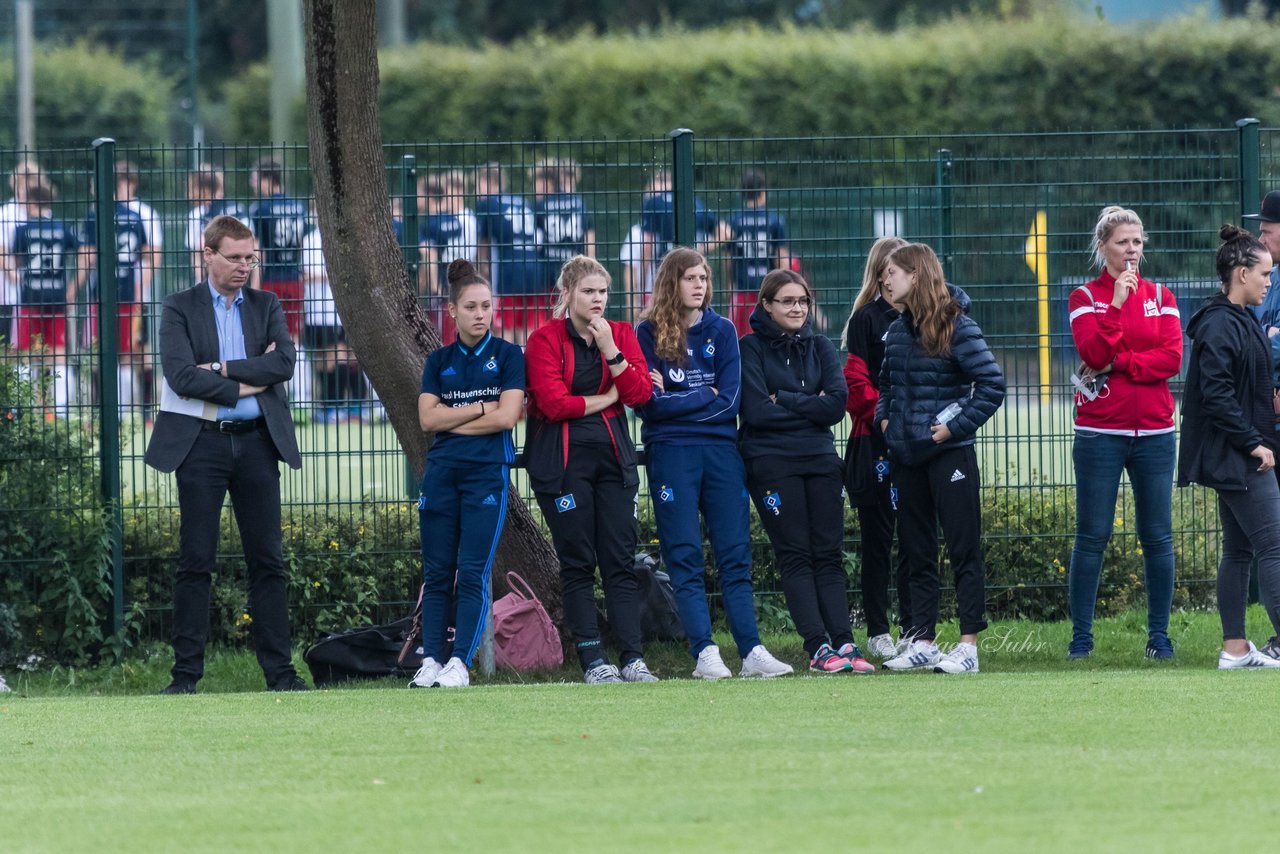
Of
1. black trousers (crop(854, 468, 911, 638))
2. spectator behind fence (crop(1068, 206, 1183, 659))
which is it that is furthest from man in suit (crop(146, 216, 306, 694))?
spectator behind fence (crop(1068, 206, 1183, 659))

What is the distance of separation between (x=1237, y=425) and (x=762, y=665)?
2.34 meters

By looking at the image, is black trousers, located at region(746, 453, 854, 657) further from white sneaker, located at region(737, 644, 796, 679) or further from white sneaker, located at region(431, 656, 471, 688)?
white sneaker, located at region(431, 656, 471, 688)

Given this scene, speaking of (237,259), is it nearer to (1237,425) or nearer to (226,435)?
(226,435)

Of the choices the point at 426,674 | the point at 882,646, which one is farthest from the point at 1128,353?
the point at 426,674

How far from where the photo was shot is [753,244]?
10.8 metres

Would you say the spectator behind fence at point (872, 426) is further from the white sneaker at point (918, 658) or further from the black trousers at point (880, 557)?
the white sneaker at point (918, 658)

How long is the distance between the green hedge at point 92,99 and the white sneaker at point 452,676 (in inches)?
1104

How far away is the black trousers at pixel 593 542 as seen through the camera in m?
9.04

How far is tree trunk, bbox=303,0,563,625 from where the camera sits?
9.50 meters

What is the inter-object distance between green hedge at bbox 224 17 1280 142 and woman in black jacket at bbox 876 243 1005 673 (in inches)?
620

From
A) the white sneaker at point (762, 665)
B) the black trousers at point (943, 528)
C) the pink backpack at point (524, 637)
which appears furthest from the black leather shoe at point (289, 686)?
the black trousers at point (943, 528)

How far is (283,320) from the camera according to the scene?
9.37 meters

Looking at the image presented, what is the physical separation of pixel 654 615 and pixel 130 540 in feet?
9.12

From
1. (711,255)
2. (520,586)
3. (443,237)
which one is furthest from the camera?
(711,255)
